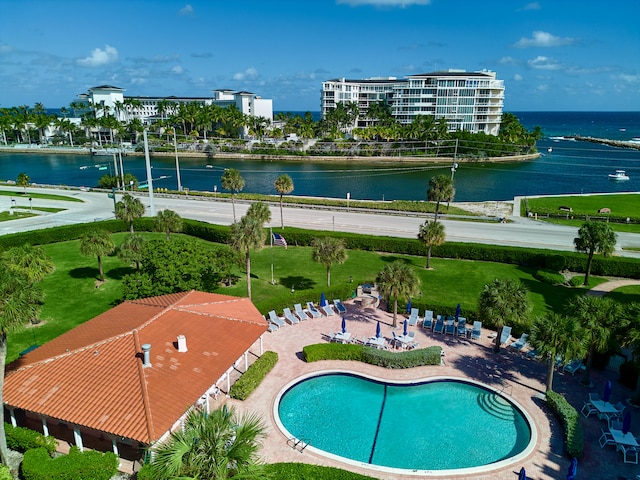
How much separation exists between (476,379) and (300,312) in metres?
11.5

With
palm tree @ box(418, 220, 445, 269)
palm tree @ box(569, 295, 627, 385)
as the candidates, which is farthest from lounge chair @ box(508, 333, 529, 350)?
palm tree @ box(418, 220, 445, 269)

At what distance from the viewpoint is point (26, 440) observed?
17.0m

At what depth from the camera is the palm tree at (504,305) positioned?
22.9m

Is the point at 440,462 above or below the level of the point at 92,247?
below

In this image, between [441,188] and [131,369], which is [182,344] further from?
[441,188]

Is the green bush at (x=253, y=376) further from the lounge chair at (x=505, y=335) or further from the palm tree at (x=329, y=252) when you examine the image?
the lounge chair at (x=505, y=335)

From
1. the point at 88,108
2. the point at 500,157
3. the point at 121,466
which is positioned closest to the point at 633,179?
the point at 500,157

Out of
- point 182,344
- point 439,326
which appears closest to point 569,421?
point 439,326

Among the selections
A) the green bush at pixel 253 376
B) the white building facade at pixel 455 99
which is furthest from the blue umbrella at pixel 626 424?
the white building facade at pixel 455 99

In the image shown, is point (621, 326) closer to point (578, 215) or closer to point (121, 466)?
point (121, 466)

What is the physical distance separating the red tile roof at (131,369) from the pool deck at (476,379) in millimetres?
2650

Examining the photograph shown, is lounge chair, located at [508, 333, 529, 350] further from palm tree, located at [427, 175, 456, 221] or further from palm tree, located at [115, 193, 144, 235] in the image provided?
palm tree, located at [115, 193, 144, 235]

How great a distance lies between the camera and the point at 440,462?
57.0 ft

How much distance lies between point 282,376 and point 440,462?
850cm
